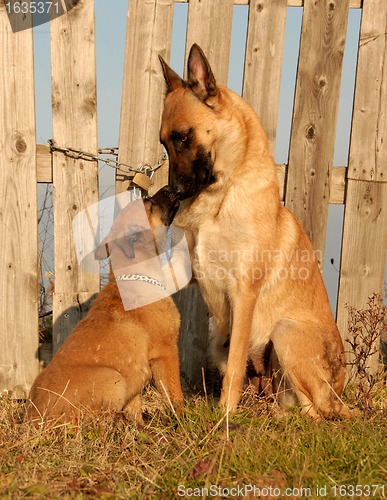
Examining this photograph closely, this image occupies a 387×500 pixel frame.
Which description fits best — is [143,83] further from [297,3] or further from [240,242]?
[240,242]

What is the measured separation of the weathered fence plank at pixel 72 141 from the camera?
3.84m

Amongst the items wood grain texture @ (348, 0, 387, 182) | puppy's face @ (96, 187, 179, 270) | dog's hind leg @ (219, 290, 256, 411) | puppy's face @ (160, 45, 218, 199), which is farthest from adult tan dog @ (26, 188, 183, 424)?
wood grain texture @ (348, 0, 387, 182)

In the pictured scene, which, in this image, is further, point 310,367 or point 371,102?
point 371,102

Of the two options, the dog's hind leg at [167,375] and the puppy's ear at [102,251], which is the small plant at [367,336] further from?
the puppy's ear at [102,251]

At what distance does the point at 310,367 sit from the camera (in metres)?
2.97

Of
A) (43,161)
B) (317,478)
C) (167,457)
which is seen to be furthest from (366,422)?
(43,161)

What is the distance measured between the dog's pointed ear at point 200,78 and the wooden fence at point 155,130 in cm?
107

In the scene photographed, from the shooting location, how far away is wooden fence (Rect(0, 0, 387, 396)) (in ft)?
12.7

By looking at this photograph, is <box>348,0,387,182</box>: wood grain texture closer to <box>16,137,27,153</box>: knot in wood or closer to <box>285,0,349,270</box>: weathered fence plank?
<box>285,0,349,270</box>: weathered fence plank

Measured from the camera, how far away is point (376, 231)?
4234mm

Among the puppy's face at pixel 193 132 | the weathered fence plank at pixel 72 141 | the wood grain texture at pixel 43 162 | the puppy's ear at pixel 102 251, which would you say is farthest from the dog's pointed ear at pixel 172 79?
A: the wood grain texture at pixel 43 162

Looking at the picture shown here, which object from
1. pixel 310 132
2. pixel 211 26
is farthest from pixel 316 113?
pixel 211 26

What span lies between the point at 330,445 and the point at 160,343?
147 cm

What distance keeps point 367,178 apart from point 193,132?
2.23 metres
